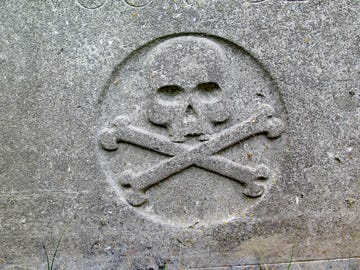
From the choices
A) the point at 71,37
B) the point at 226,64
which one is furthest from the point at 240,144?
the point at 71,37

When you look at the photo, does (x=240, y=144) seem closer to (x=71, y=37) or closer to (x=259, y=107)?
(x=259, y=107)

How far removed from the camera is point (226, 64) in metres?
2.26

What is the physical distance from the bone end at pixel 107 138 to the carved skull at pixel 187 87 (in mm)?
208

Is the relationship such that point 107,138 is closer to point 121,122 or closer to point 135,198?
point 121,122

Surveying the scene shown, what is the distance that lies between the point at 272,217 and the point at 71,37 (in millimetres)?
1364

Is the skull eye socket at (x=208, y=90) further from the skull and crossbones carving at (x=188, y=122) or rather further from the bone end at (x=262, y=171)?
the bone end at (x=262, y=171)

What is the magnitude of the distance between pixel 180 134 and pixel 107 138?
37cm

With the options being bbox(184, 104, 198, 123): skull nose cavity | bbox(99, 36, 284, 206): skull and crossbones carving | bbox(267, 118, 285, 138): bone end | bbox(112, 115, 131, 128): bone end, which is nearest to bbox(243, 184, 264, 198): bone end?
bbox(99, 36, 284, 206): skull and crossbones carving

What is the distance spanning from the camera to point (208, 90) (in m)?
2.30

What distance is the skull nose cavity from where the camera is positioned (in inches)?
90.0

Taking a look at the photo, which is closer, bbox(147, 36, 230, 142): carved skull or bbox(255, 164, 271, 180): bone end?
bbox(147, 36, 230, 142): carved skull

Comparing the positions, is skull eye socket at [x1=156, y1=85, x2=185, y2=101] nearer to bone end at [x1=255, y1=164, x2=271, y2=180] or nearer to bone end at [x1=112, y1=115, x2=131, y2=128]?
bone end at [x1=112, y1=115, x2=131, y2=128]

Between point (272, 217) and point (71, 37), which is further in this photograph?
point (272, 217)

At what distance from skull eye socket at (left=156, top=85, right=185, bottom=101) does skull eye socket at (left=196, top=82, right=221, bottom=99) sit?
91 millimetres
